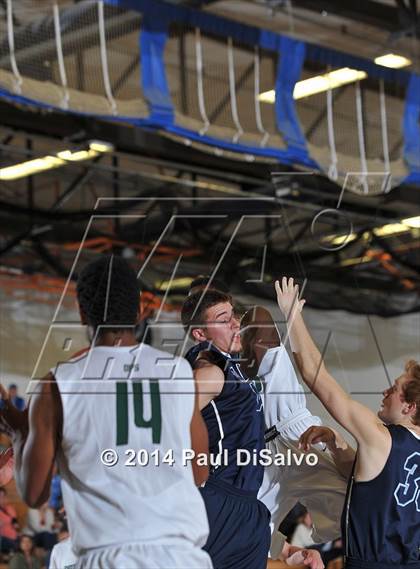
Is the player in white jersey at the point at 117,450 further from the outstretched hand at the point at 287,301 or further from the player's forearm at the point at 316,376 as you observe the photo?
the outstretched hand at the point at 287,301

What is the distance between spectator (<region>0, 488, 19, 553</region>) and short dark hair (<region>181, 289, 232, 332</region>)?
13.4 ft

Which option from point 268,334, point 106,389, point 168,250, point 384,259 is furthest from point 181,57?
point 106,389

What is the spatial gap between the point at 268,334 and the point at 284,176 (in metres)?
4.98

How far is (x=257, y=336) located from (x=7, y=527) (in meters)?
4.06

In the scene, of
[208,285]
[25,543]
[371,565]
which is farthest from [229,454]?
[25,543]

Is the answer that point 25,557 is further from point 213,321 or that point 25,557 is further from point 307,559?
point 213,321

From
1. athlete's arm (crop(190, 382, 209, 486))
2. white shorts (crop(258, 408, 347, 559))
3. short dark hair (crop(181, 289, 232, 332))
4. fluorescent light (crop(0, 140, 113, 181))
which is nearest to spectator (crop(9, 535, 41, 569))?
fluorescent light (crop(0, 140, 113, 181))

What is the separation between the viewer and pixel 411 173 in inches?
333

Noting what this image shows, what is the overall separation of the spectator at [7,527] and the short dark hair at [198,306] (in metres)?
4.08

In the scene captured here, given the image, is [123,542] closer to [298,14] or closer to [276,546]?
[276,546]

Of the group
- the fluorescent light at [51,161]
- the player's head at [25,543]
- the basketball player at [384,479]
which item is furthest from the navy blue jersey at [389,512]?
the fluorescent light at [51,161]

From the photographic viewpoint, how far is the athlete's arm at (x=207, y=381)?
3635 mm

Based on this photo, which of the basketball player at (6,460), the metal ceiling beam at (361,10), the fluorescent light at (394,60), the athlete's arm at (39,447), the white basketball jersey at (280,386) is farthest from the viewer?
the fluorescent light at (394,60)

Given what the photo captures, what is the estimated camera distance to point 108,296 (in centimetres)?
311
